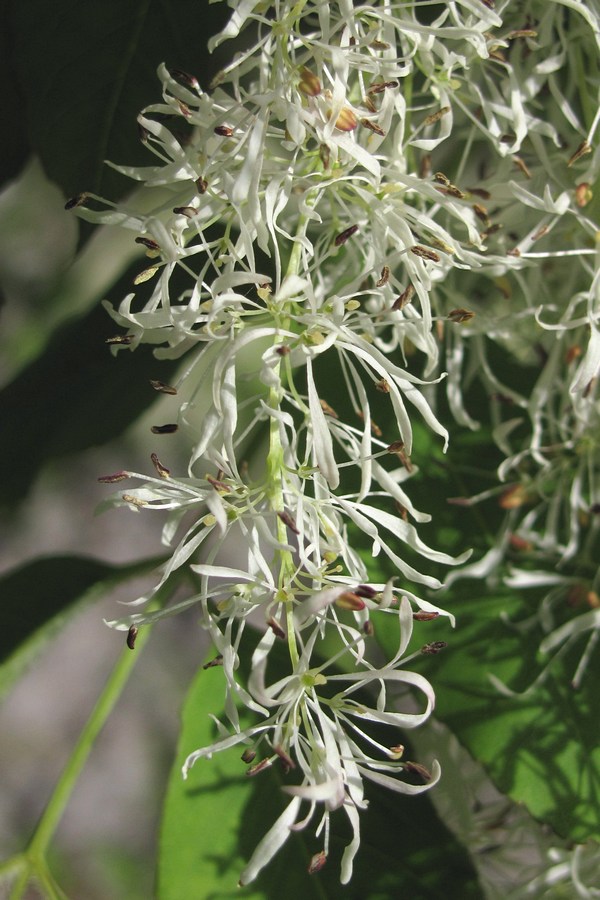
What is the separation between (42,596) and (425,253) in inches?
15.8

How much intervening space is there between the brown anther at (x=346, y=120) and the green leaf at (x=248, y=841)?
340 millimetres

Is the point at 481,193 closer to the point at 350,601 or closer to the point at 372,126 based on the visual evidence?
the point at 372,126

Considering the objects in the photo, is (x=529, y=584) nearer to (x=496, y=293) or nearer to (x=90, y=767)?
(x=496, y=293)

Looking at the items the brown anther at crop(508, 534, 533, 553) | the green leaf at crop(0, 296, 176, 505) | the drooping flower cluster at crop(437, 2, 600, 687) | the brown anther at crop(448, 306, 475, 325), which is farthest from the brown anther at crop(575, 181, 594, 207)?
the green leaf at crop(0, 296, 176, 505)

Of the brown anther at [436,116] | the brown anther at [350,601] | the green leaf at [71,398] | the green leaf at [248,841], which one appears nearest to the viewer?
the brown anther at [350,601]

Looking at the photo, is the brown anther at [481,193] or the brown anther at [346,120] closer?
the brown anther at [346,120]

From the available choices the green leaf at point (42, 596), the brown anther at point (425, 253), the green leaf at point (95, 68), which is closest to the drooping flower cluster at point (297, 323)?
the brown anther at point (425, 253)

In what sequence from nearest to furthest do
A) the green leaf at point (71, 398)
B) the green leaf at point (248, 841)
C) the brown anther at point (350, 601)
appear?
the brown anther at point (350, 601) → the green leaf at point (248, 841) → the green leaf at point (71, 398)

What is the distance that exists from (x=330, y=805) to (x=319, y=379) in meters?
0.30

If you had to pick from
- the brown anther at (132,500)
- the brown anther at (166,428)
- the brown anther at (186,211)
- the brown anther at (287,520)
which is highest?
the brown anther at (186,211)

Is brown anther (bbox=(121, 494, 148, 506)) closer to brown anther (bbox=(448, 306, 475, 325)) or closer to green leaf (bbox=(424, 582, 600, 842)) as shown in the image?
brown anther (bbox=(448, 306, 475, 325))

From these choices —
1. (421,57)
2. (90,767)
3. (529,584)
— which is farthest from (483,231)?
(90,767)

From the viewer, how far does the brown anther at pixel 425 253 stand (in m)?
0.40

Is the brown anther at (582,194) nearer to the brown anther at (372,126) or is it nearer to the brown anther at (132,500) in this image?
the brown anther at (372,126)
